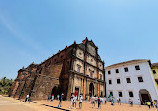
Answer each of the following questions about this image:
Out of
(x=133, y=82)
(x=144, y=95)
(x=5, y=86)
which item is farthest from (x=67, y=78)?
(x=5, y=86)

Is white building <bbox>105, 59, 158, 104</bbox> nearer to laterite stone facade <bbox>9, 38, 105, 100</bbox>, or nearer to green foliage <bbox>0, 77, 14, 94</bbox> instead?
laterite stone facade <bbox>9, 38, 105, 100</bbox>

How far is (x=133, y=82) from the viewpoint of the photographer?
66.2ft

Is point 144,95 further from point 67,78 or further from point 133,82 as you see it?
point 67,78

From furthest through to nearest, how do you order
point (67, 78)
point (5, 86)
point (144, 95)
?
point (5, 86) → point (144, 95) → point (67, 78)

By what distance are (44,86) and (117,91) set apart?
19925 millimetres

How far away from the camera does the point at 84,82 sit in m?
19.0

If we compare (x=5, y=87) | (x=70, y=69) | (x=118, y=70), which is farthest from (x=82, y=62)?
(x=5, y=87)

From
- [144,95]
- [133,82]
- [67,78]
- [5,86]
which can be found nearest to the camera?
[67,78]

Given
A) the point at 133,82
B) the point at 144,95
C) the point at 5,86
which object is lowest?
the point at 5,86

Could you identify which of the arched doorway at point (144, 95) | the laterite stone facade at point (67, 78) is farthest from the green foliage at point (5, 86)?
the arched doorway at point (144, 95)

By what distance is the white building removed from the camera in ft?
59.3

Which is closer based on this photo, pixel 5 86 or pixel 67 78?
pixel 67 78

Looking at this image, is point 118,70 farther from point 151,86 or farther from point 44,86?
point 44,86

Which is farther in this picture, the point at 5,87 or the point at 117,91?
the point at 5,87
